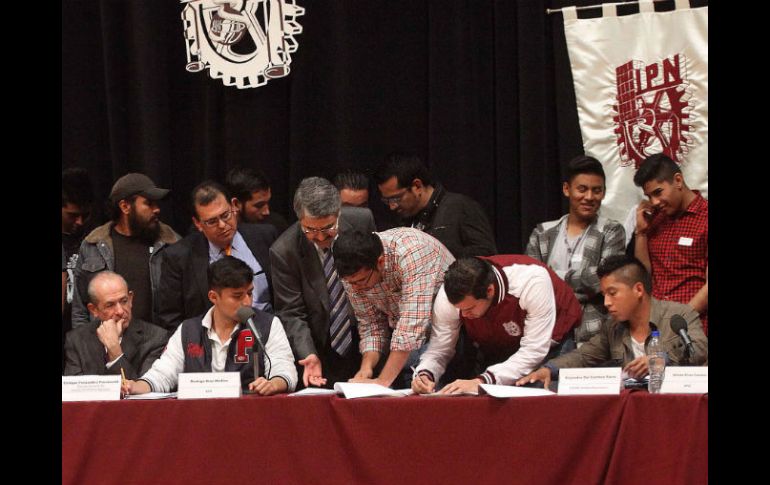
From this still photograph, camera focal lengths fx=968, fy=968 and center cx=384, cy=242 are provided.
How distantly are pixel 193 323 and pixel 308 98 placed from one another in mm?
1604

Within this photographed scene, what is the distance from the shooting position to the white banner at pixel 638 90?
4.18 meters

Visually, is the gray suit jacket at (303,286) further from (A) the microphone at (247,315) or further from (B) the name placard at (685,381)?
(B) the name placard at (685,381)

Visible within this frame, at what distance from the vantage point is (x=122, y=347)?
3.40 metres

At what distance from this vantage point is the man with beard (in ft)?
12.6

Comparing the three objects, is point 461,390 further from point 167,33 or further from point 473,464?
point 167,33

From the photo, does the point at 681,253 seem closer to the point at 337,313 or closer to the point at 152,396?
the point at 337,313

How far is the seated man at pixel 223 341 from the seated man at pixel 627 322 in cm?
85

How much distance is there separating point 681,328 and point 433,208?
1191 millimetres

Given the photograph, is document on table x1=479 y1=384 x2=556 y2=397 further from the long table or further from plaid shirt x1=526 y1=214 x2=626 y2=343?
plaid shirt x1=526 y1=214 x2=626 y2=343

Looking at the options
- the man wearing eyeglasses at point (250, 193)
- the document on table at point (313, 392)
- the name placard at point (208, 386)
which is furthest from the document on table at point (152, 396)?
the man wearing eyeglasses at point (250, 193)

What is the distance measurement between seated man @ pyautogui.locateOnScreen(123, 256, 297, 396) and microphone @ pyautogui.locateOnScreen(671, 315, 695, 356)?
121 cm

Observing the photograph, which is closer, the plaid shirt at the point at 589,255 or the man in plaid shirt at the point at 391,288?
the man in plaid shirt at the point at 391,288

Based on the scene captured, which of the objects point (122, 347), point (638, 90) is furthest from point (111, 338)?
point (638, 90)

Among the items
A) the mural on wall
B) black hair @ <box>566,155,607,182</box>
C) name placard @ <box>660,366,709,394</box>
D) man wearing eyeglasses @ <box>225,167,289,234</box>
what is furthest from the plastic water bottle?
the mural on wall
